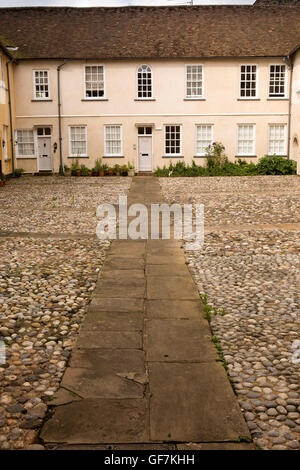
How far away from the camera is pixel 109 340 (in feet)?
15.5

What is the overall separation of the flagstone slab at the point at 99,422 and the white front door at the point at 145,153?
24.4 metres

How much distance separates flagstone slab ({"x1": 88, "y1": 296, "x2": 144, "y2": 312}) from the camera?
5.59 metres

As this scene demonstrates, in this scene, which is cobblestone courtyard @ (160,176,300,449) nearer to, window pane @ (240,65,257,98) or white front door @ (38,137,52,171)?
window pane @ (240,65,257,98)

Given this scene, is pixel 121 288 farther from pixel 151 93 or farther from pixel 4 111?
pixel 151 93

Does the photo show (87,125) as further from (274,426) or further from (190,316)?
(274,426)

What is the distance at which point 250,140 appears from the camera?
2731cm

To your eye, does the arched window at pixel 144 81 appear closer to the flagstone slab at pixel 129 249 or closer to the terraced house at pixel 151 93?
the terraced house at pixel 151 93

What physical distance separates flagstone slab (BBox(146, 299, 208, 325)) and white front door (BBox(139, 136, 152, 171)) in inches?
870

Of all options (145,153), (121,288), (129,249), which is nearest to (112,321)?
(121,288)

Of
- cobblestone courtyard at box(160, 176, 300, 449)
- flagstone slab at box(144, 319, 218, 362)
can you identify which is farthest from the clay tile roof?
flagstone slab at box(144, 319, 218, 362)

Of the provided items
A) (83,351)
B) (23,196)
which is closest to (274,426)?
(83,351)

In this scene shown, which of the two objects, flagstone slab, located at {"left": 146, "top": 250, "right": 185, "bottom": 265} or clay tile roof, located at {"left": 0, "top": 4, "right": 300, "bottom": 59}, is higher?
clay tile roof, located at {"left": 0, "top": 4, "right": 300, "bottom": 59}

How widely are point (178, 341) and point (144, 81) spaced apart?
24.1 meters
